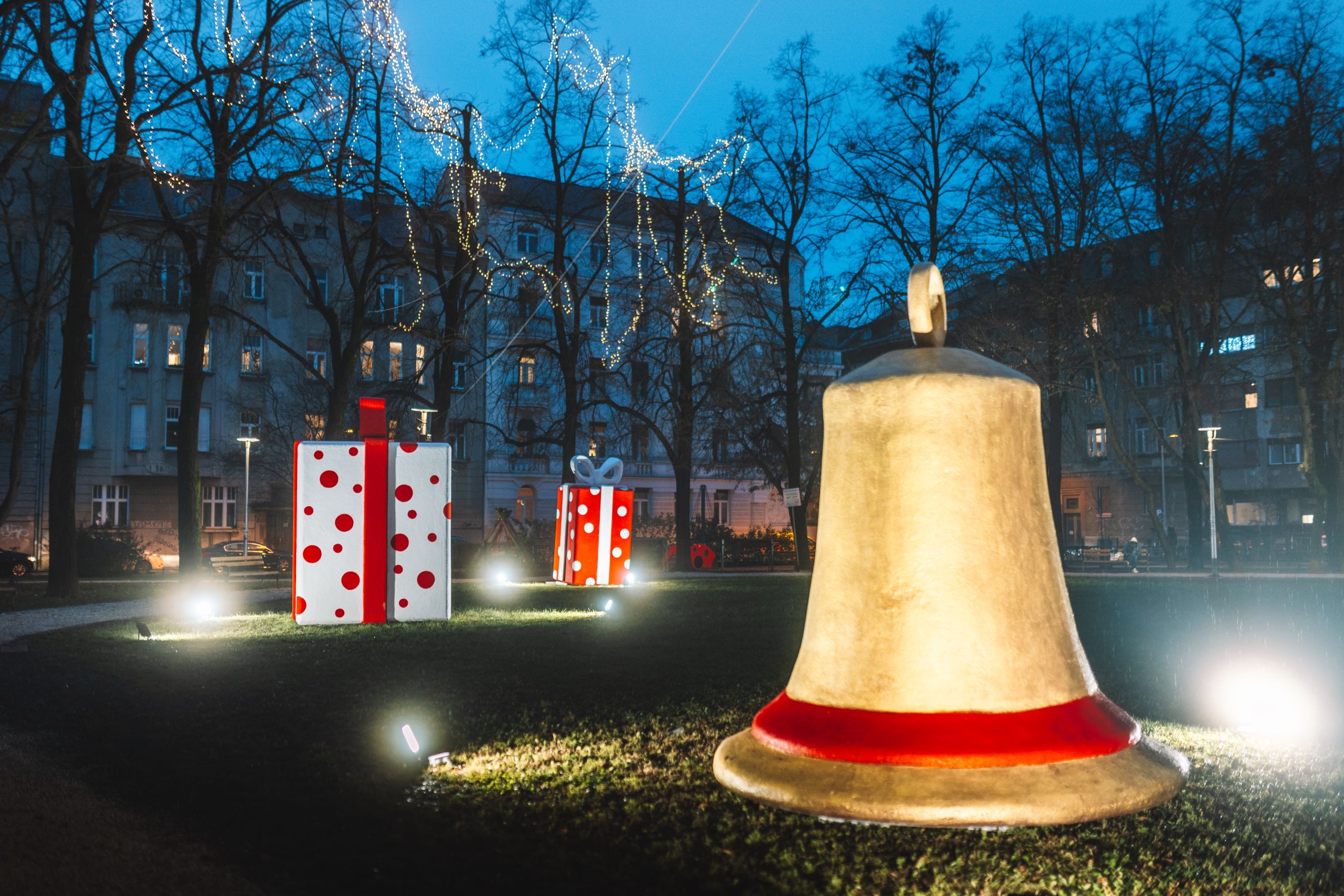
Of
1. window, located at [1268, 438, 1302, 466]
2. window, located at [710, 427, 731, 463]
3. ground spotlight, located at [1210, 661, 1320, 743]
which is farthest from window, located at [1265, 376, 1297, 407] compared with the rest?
ground spotlight, located at [1210, 661, 1320, 743]

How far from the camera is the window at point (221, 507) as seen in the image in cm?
4447

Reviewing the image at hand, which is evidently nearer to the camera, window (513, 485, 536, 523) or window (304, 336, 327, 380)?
window (304, 336, 327, 380)

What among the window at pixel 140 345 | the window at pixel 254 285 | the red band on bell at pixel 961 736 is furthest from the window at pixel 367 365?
the red band on bell at pixel 961 736

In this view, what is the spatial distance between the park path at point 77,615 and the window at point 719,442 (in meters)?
14.7

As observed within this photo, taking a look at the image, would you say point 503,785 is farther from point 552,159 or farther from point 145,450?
point 145,450

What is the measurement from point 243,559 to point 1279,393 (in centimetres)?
4539

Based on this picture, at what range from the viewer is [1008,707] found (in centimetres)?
408

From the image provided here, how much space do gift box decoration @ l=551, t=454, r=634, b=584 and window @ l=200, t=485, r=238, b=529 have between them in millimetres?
29491

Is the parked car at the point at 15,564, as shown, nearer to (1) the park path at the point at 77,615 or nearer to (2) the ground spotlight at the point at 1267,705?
(1) the park path at the point at 77,615

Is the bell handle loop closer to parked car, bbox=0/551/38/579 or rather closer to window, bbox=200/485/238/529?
parked car, bbox=0/551/38/579

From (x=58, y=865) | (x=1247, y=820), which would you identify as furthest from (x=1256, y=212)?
(x=58, y=865)

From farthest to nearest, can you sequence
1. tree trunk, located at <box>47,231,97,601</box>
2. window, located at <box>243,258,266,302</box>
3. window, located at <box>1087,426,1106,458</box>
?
1. window, located at <box>1087,426,1106,458</box>
2. window, located at <box>243,258,266,302</box>
3. tree trunk, located at <box>47,231,97,601</box>

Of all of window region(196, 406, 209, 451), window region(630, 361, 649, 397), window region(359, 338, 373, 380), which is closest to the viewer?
window region(630, 361, 649, 397)

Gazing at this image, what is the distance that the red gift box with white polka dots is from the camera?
17875 millimetres
